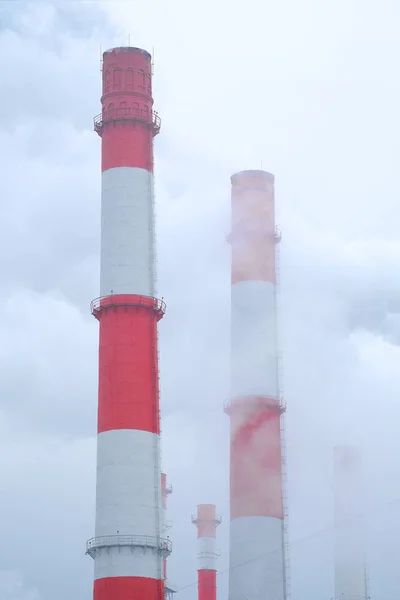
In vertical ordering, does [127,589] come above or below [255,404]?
below

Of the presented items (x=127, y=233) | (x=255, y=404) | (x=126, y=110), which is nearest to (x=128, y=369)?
(x=127, y=233)

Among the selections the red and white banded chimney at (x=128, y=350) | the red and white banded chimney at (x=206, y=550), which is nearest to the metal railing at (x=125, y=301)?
the red and white banded chimney at (x=128, y=350)

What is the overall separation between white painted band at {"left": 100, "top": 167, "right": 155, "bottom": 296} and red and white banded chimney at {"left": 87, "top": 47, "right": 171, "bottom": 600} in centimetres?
3

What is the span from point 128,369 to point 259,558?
945 centimetres

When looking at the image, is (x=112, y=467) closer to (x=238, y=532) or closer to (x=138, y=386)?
(x=138, y=386)

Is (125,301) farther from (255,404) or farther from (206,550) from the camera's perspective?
(206,550)

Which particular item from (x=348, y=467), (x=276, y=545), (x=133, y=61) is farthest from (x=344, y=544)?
(x=133, y=61)

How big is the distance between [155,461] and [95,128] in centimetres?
1139

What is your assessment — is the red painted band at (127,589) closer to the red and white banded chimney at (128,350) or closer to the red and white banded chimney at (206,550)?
the red and white banded chimney at (128,350)

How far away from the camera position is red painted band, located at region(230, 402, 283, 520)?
4384 cm

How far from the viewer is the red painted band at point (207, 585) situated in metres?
62.3

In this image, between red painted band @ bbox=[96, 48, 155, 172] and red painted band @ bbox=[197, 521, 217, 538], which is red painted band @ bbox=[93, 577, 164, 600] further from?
red painted band @ bbox=[197, 521, 217, 538]

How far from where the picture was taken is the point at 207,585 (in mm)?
62375

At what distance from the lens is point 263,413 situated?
1758 inches
